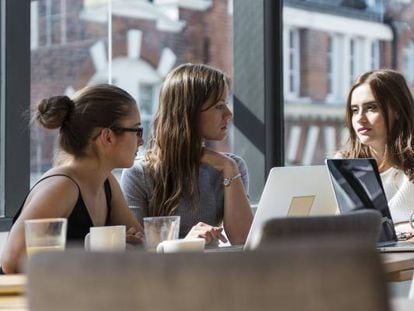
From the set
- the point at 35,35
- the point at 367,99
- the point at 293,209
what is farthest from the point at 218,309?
the point at 35,35

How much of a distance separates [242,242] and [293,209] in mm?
626

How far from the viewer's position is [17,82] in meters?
3.93

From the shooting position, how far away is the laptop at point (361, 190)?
109 inches

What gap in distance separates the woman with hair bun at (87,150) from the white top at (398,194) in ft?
3.62

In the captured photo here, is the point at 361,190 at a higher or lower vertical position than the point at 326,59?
lower

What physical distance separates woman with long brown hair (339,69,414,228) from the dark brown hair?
4.20 feet

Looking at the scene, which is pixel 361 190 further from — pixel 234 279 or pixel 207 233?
pixel 234 279

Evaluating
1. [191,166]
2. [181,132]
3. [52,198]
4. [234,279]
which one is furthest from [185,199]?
[234,279]

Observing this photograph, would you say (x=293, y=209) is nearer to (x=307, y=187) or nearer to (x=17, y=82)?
(x=307, y=187)

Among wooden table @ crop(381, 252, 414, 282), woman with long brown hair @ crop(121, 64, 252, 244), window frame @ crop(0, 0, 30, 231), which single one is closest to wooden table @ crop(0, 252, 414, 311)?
wooden table @ crop(381, 252, 414, 282)

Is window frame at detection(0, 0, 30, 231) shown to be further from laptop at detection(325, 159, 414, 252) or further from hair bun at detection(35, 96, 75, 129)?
laptop at detection(325, 159, 414, 252)

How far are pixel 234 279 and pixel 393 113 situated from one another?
Answer: 2.93m

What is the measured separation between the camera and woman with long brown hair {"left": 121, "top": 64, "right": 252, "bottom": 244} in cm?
315

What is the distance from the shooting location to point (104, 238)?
2.19 m
